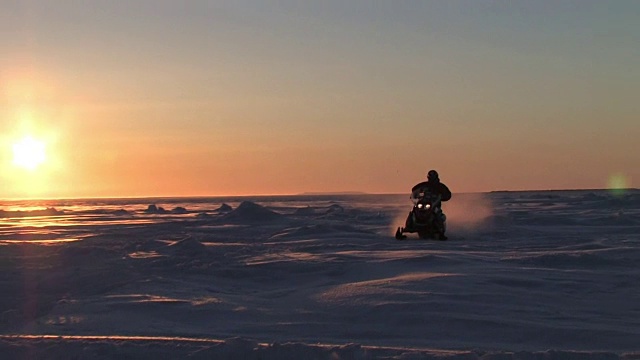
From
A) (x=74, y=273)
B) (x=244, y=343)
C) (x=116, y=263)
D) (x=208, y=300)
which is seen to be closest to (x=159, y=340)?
(x=244, y=343)

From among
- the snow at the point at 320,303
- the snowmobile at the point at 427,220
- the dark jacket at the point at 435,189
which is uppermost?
the dark jacket at the point at 435,189

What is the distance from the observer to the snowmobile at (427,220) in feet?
51.3

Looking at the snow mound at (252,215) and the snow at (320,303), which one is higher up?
the snow mound at (252,215)

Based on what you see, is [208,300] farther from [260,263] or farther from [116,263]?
[116,263]

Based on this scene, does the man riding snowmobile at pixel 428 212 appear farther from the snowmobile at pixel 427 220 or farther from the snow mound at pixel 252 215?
the snow mound at pixel 252 215

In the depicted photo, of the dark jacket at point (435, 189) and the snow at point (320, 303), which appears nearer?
the snow at point (320, 303)

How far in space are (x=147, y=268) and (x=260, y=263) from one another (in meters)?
1.62

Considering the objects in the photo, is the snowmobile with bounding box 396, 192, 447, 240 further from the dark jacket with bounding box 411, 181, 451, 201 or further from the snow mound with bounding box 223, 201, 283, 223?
the snow mound with bounding box 223, 201, 283, 223

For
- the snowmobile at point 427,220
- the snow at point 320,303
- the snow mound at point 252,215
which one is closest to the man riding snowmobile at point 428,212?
the snowmobile at point 427,220

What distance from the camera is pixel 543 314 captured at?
20.4 feet

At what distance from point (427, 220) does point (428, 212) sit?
18 centimetres

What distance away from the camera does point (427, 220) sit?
15750 mm

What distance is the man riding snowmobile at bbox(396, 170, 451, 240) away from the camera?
51.3 ft

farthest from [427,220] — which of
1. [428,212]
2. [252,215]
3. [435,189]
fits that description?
[252,215]
